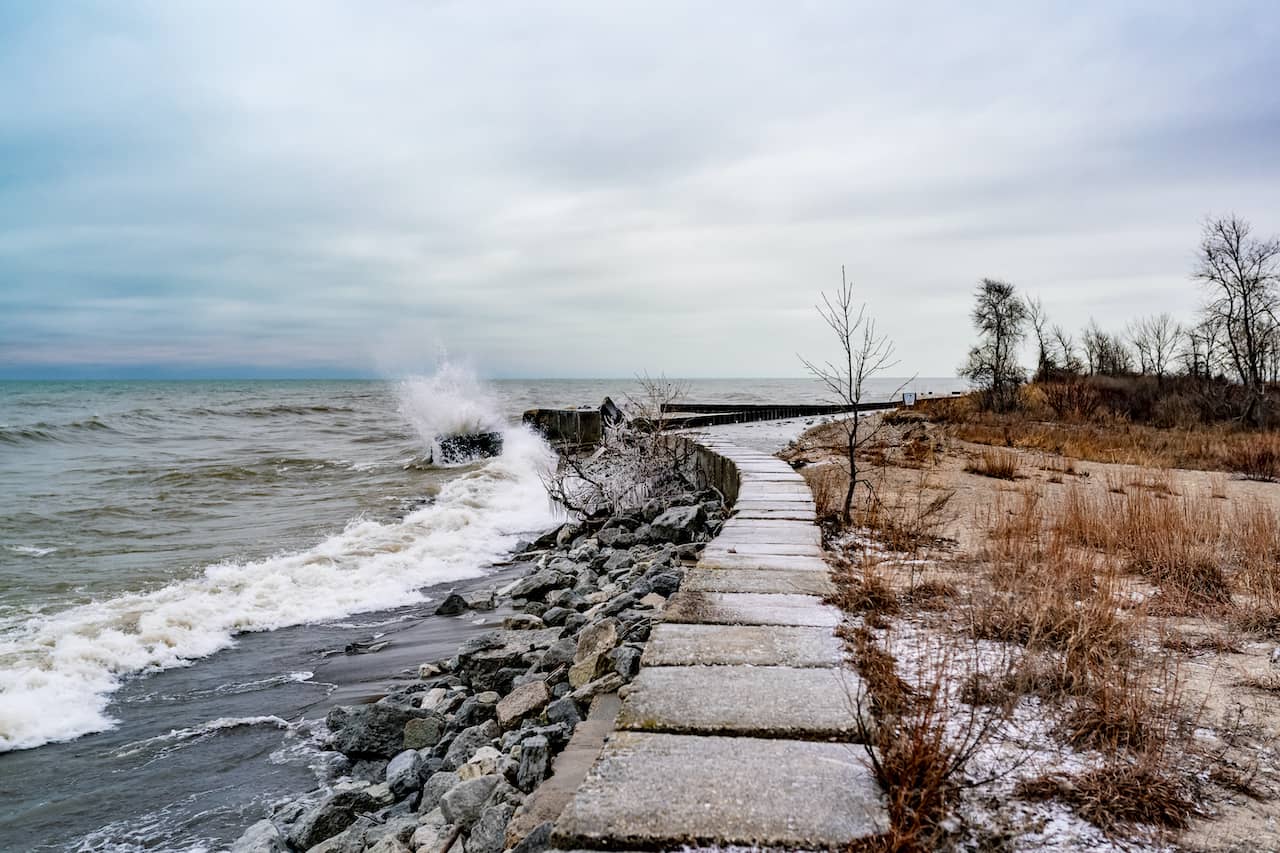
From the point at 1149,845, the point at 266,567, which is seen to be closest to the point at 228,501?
the point at 266,567

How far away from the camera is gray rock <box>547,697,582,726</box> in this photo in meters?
3.37

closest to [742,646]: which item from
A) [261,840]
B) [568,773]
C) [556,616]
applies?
[568,773]

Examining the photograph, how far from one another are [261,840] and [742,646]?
2.39m

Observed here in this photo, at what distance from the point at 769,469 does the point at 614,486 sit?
2.59 metres

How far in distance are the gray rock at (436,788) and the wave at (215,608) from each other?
2973 millimetres

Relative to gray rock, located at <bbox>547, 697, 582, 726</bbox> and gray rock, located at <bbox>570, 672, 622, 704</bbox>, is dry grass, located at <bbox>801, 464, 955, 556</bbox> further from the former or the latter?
gray rock, located at <bbox>547, 697, 582, 726</bbox>

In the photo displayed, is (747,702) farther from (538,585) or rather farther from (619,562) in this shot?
(538,585)

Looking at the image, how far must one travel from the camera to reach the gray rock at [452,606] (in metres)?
7.18

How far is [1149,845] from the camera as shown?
1.82 meters

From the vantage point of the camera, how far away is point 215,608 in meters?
7.10

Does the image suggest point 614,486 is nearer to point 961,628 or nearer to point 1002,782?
point 961,628

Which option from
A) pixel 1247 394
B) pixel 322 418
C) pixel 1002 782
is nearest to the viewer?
pixel 1002 782

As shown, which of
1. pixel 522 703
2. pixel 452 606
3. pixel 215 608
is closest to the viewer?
pixel 522 703

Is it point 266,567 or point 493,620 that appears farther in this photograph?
point 266,567
